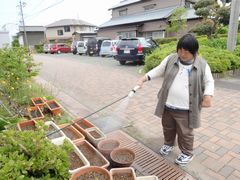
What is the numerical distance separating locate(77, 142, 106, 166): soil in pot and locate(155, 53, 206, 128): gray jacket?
41.5 inches

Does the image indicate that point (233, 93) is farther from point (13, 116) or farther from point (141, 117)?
point (13, 116)

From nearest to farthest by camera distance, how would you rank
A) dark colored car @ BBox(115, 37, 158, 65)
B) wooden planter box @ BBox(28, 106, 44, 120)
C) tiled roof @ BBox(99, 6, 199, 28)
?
wooden planter box @ BBox(28, 106, 44, 120) → dark colored car @ BBox(115, 37, 158, 65) → tiled roof @ BBox(99, 6, 199, 28)

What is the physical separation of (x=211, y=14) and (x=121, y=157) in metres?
11.6

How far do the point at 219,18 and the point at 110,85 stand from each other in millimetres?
8402

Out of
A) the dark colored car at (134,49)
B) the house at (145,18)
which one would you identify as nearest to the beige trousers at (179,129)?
the dark colored car at (134,49)

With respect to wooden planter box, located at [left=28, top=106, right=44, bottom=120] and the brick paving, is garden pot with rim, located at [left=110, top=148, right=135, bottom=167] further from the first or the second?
wooden planter box, located at [left=28, top=106, right=44, bottom=120]

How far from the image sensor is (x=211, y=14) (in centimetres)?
1185

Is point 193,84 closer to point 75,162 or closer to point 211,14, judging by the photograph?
point 75,162

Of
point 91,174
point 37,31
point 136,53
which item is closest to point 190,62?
point 91,174

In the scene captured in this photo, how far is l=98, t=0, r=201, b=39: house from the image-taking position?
21125 mm

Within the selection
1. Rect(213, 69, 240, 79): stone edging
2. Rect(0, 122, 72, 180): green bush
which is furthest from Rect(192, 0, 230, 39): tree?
Rect(0, 122, 72, 180): green bush

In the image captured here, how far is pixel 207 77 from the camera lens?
8.08ft

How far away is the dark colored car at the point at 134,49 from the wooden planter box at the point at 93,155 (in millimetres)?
8855

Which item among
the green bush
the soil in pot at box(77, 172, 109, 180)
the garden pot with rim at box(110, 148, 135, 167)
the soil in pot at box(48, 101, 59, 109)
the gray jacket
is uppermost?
the gray jacket
